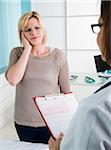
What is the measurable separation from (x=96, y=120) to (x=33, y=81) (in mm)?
1309

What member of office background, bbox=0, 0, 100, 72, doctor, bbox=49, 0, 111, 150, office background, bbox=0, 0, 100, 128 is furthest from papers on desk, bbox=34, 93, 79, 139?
office background, bbox=0, 0, 100, 72

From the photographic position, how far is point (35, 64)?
1.99 m

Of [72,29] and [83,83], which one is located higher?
[72,29]

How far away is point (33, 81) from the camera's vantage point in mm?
1958

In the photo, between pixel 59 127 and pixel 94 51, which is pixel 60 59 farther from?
pixel 94 51

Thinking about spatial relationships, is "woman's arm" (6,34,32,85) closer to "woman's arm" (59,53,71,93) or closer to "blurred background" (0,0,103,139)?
"woman's arm" (59,53,71,93)

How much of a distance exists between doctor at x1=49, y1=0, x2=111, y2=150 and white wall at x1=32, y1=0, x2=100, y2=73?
12.3 ft

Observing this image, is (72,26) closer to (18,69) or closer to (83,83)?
(83,83)

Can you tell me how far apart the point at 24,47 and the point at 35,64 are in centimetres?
19

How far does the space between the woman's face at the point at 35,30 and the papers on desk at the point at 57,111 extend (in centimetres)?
76

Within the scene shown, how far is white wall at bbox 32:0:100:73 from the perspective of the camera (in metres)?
4.46

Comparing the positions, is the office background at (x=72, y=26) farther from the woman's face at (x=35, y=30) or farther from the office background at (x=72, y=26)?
the woman's face at (x=35, y=30)

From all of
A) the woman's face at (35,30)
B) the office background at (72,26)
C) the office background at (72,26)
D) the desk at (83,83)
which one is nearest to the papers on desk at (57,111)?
the woman's face at (35,30)

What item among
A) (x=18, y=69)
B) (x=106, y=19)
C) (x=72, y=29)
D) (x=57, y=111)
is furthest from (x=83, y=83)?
(x=106, y=19)
